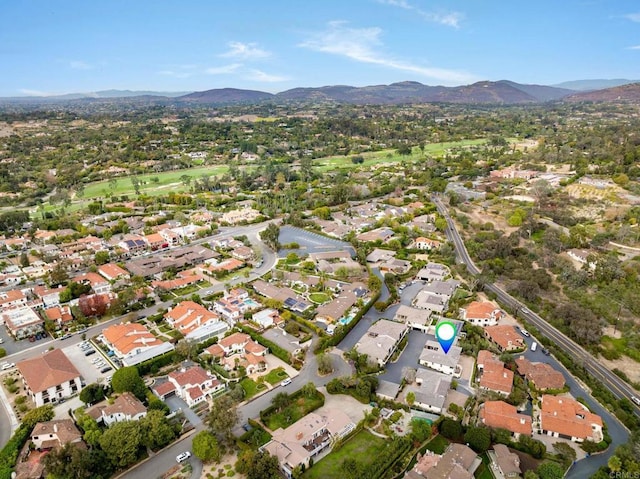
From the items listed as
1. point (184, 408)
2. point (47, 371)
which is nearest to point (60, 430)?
point (47, 371)

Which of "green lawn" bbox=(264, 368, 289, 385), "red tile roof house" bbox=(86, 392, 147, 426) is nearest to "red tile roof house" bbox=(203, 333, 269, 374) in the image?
"green lawn" bbox=(264, 368, 289, 385)

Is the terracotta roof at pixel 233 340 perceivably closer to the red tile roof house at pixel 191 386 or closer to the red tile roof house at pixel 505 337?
the red tile roof house at pixel 191 386

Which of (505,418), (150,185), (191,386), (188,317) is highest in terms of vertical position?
(191,386)

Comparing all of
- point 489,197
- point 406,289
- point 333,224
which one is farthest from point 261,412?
point 489,197

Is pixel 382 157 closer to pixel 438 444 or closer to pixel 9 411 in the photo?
pixel 438 444

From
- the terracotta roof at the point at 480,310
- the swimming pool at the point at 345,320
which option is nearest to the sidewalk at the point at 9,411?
the swimming pool at the point at 345,320

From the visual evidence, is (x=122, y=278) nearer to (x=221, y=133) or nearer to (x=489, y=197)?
(x=489, y=197)

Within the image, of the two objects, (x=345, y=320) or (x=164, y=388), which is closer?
(x=164, y=388)
